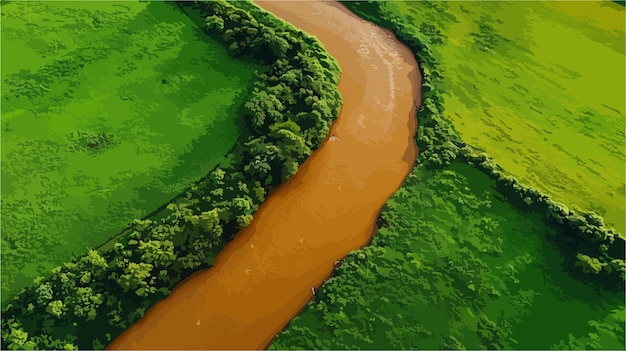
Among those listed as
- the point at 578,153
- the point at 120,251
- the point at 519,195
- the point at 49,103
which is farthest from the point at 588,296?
the point at 49,103

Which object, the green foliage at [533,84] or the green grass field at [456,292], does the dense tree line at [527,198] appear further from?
the green grass field at [456,292]

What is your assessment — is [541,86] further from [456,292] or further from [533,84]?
[456,292]

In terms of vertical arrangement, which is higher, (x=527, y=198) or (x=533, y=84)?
(x=533, y=84)

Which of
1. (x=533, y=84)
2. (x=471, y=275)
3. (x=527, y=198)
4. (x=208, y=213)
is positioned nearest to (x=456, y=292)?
(x=471, y=275)

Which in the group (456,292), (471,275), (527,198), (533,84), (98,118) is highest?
(533,84)

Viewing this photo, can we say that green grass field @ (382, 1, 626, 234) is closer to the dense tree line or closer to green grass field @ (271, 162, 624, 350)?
the dense tree line

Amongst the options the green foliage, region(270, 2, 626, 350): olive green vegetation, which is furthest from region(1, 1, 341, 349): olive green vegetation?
the green foliage

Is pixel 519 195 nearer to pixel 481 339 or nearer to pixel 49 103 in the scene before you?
pixel 481 339
